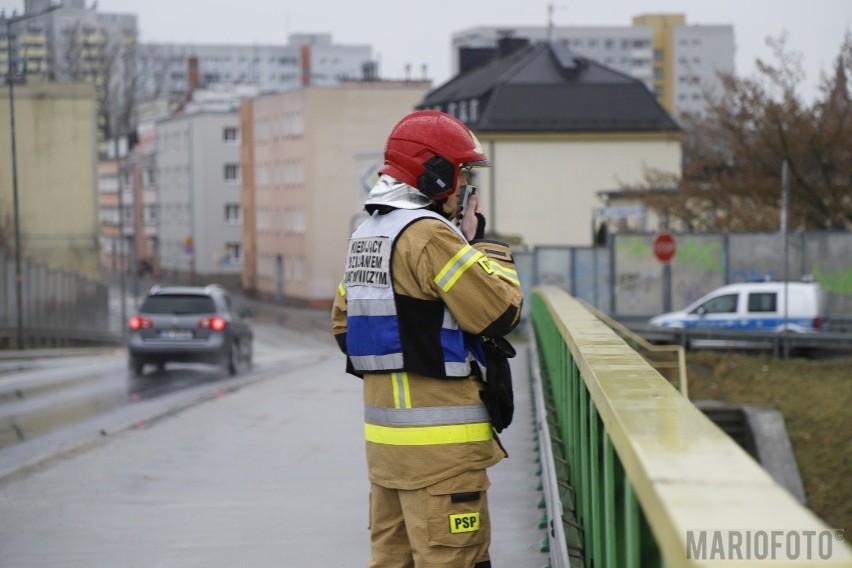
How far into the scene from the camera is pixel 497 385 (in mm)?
4078

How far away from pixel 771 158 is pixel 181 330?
22505 millimetres

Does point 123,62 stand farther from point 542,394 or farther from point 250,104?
point 542,394

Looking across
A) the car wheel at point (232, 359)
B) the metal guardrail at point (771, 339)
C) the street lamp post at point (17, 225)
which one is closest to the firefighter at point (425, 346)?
the car wheel at point (232, 359)

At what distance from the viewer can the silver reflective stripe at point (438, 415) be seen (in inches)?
159

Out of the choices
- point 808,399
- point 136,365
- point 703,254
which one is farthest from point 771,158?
point 136,365

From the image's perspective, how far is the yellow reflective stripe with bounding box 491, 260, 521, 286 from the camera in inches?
158

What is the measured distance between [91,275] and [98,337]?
11.6m

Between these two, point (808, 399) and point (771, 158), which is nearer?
point (808, 399)

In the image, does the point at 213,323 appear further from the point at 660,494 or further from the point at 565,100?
the point at 565,100

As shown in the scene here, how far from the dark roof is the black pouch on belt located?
186 feet

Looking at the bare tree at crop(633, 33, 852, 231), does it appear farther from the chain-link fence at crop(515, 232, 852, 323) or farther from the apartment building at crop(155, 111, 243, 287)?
the apartment building at crop(155, 111, 243, 287)

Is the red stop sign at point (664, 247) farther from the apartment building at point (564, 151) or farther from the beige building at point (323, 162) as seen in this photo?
the beige building at point (323, 162)

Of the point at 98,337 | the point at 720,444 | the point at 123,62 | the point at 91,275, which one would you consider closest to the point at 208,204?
the point at 123,62

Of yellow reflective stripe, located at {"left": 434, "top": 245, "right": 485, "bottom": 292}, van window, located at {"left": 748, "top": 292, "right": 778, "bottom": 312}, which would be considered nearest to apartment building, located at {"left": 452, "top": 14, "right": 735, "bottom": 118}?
van window, located at {"left": 748, "top": 292, "right": 778, "bottom": 312}
